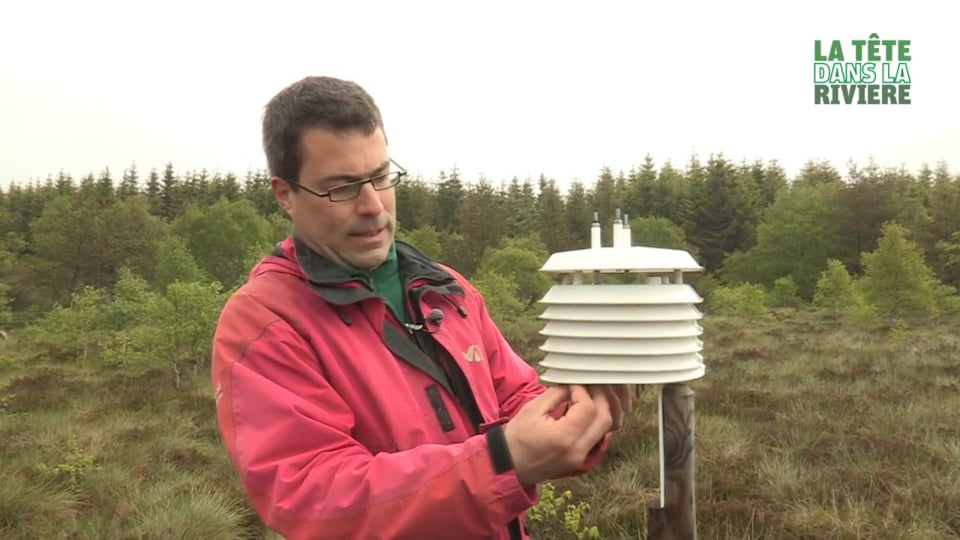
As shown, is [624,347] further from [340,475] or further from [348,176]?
[348,176]

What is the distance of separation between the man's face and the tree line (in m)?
15.8

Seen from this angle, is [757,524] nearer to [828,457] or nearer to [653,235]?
[828,457]

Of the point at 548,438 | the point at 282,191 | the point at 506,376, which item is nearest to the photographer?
the point at 548,438

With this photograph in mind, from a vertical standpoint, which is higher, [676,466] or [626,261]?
[626,261]

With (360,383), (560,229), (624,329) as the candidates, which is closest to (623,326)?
(624,329)

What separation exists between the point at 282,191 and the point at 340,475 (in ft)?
2.14

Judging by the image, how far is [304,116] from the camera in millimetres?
1462

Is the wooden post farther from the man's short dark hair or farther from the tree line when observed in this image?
the tree line

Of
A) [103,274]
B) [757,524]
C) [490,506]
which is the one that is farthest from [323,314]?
[103,274]

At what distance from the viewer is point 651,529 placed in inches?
78.6

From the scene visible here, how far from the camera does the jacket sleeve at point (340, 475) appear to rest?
1.19 metres

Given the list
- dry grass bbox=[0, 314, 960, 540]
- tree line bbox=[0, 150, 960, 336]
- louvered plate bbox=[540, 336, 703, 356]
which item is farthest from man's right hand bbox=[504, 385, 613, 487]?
tree line bbox=[0, 150, 960, 336]

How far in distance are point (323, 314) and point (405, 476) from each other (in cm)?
42

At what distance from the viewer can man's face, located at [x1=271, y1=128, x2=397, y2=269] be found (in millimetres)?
1464
